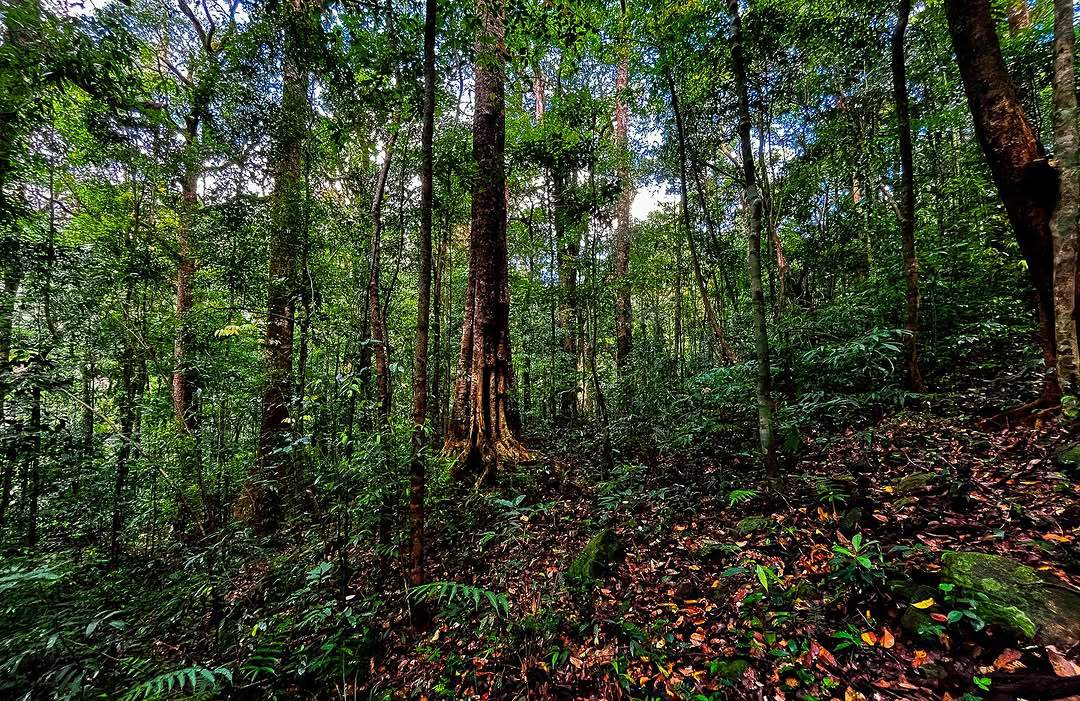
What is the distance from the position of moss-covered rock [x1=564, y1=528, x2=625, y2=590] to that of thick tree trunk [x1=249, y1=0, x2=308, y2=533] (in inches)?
150

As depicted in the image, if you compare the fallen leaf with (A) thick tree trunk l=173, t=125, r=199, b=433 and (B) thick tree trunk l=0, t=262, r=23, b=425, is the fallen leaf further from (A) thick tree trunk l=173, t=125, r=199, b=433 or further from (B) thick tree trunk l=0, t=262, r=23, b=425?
(A) thick tree trunk l=173, t=125, r=199, b=433

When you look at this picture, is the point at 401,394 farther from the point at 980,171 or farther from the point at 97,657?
the point at 980,171

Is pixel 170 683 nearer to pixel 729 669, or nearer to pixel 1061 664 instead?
pixel 729 669

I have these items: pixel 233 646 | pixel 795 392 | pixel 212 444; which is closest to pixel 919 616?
pixel 795 392

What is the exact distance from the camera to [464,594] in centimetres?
437

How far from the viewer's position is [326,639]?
396cm

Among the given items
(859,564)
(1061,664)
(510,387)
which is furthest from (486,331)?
(1061,664)

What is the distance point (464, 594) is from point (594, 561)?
4.89 feet

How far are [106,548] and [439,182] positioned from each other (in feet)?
30.4

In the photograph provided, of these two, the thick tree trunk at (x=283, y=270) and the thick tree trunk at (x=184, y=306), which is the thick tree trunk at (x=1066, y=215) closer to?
the thick tree trunk at (x=283, y=270)

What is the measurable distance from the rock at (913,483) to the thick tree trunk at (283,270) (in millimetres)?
6827

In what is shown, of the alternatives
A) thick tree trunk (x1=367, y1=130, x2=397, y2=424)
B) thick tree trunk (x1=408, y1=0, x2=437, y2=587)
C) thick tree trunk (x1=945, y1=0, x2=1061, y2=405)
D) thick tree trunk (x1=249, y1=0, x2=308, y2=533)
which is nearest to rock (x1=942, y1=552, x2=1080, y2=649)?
thick tree trunk (x1=945, y1=0, x2=1061, y2=405)

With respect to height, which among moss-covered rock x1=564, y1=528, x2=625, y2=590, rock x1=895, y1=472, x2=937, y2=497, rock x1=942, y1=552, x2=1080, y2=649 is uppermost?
rock x1=895, y1=472, x2=937, y2=497

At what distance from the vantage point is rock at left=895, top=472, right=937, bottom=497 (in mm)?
3920
